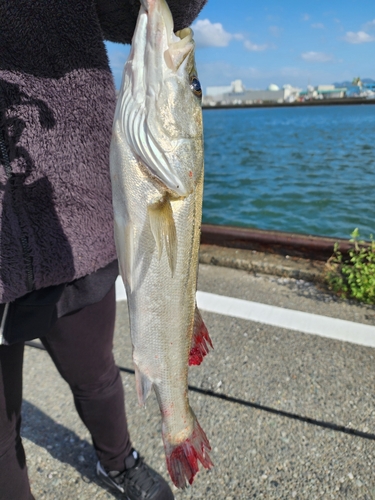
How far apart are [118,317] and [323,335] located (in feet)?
5.71

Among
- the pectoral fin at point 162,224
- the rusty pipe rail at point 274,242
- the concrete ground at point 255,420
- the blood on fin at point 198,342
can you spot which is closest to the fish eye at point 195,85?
the pectoral fin at point 162,224

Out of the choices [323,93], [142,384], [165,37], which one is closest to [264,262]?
[142,384]

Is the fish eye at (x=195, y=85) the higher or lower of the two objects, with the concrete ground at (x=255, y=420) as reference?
higher

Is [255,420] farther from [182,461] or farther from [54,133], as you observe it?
[54,133]

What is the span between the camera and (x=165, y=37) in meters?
1.14

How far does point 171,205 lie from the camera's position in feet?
4.33

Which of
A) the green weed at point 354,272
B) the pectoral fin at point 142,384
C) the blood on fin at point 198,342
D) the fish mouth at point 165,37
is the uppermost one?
the fish mouth at point 165,37

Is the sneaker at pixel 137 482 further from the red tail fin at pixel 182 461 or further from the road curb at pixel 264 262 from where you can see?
the road curb at pixel 264 262

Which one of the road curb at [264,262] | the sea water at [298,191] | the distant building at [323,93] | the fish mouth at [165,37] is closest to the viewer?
the fish mouth at [165,37]

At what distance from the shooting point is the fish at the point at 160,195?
120 cm

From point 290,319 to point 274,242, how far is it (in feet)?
4.27

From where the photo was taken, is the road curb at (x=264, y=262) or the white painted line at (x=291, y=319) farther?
the road curb at (x=264, y=262)

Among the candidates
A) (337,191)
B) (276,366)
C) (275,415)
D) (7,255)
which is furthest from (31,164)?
(337,191)

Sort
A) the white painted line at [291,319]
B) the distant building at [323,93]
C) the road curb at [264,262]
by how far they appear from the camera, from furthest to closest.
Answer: the distant building at [323,93] < the road curb at [264,262] < the white painted line at [291,319]
